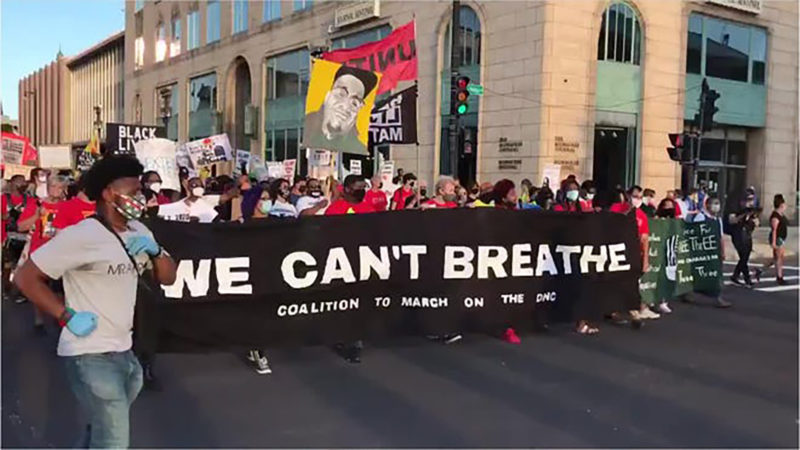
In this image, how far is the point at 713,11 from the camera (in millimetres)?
25500

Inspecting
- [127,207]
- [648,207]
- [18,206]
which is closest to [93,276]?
[127,207]

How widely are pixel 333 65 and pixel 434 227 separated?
4.22 metres

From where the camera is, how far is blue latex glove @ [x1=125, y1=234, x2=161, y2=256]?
308cm

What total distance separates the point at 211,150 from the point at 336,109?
6.77 metres

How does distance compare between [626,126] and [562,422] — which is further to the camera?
[626,126]

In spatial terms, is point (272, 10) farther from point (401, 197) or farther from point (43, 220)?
point (43, 220)

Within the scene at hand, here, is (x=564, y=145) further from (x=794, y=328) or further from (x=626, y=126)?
(x=794, y=328)

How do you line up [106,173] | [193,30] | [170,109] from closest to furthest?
[106,173] < [193,30] < [170,109]

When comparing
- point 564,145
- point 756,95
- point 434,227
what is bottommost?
point 434,227

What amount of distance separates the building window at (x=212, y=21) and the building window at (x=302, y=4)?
851 cm

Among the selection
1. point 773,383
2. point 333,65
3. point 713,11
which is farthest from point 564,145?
point 773,383

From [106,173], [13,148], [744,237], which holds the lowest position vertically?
[744,237]

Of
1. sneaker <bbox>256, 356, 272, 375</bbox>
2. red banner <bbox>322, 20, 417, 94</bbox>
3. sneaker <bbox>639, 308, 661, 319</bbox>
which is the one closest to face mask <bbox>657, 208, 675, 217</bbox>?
sneaker <bbox>639, 308, 661, 319</bbox>

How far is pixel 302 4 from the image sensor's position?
31.5 metres
